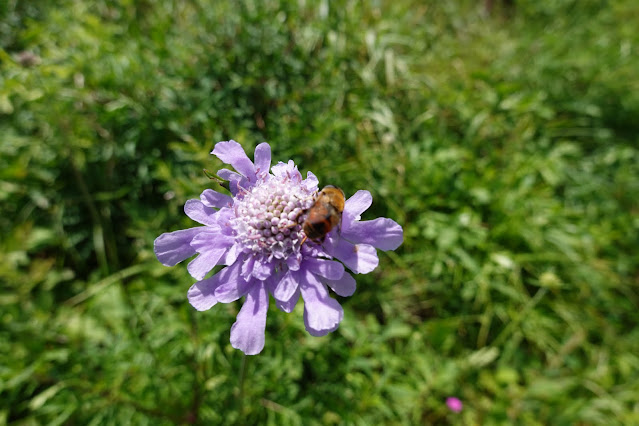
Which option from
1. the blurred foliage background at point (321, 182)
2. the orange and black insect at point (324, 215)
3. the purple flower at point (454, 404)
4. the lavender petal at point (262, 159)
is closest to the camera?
the orange and black insect at point (324, 215)

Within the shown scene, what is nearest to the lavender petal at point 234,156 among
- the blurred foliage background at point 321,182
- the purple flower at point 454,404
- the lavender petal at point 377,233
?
the lavender petal at point 377,233

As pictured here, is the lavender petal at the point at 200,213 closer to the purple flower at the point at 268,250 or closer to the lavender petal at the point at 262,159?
the purple flower at the point at 268,250

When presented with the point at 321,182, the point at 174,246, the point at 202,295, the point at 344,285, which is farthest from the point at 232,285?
the point at 321,182

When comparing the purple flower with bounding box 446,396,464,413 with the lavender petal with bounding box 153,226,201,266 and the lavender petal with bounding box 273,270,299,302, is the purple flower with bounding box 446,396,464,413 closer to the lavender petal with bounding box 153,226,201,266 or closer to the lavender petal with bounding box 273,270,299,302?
the lavender petal with bounding box 273,270,299,302

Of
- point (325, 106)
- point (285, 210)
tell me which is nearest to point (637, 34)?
point (325, 106)

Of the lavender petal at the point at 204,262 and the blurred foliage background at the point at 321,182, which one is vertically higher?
the lavender petal at the point at 204,262

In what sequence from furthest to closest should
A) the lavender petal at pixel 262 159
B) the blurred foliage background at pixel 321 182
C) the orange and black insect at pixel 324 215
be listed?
the blurred foliage background at pixel 321 182 < the lavender petal at pixel 262 159 < the orange and black insect at pixel 324 215

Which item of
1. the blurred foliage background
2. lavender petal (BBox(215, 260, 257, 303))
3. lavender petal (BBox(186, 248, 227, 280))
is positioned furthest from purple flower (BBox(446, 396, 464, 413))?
lavender petal (BBox(186, 248, 227, 280))
